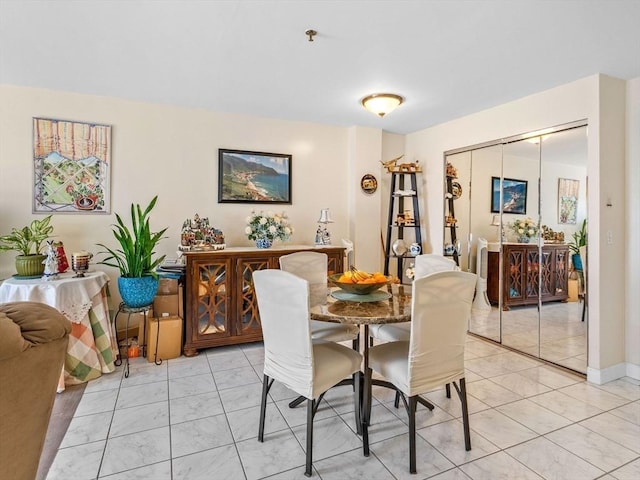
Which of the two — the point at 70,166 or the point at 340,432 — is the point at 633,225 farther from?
the point at 70,166

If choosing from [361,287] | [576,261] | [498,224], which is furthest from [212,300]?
[576,261]

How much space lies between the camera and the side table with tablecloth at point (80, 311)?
2.65 metres

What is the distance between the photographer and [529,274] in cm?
347

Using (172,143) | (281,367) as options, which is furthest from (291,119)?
(281,367)

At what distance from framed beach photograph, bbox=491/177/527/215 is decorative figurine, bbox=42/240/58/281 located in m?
4.08

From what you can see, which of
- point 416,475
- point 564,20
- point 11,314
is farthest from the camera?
point 564,20

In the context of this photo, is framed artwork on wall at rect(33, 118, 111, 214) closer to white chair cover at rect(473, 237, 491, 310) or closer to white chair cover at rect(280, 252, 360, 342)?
white chair cover at rect(280, 252, 360, 342)

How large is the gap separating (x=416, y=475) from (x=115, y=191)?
3.44 metres

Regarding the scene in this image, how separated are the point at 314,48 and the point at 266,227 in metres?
1.81

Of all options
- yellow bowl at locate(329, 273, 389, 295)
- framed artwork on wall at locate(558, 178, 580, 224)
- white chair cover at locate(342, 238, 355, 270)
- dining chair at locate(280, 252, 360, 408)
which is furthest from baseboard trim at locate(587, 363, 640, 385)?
white chair cover at locate(342, 238, 355, 270)

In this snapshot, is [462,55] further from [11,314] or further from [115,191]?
[115,191]

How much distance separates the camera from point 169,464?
184 centimetres

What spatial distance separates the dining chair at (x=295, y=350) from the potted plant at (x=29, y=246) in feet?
7.06

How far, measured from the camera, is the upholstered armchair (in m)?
1.02
